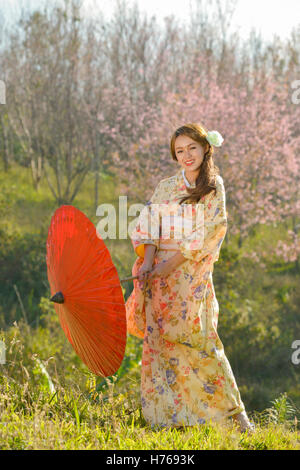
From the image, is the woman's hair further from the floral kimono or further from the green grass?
the green grass

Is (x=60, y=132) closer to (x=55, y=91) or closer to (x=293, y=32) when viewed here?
(x=55, y=91)

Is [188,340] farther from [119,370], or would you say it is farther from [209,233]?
[119,370]

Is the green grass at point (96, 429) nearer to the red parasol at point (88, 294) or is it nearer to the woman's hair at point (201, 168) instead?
the red parasol at point (88, 294)

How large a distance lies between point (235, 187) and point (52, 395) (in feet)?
17.7

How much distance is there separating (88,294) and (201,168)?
0.89 metres

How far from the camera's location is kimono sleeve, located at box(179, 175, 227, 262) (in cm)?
A: 265

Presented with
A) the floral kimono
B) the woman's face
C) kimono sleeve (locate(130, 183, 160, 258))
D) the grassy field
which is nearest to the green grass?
the grassy field

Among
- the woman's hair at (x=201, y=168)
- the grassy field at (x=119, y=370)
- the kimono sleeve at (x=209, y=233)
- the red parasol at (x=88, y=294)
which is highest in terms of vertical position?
the woman's hair at (x=201, y=168)

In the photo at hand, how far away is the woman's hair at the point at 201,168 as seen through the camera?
8.97 ft

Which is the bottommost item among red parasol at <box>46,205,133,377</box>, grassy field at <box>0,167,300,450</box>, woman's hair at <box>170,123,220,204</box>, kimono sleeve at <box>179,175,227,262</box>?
grassy field at <box>0,167,300,450</box>

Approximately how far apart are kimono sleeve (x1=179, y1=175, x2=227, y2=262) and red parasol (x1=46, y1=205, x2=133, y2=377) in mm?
444

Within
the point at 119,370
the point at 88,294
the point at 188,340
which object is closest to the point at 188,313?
the point at 188,340

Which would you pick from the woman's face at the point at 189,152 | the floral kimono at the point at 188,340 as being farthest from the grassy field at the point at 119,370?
the woman's face at the point at 189,152
